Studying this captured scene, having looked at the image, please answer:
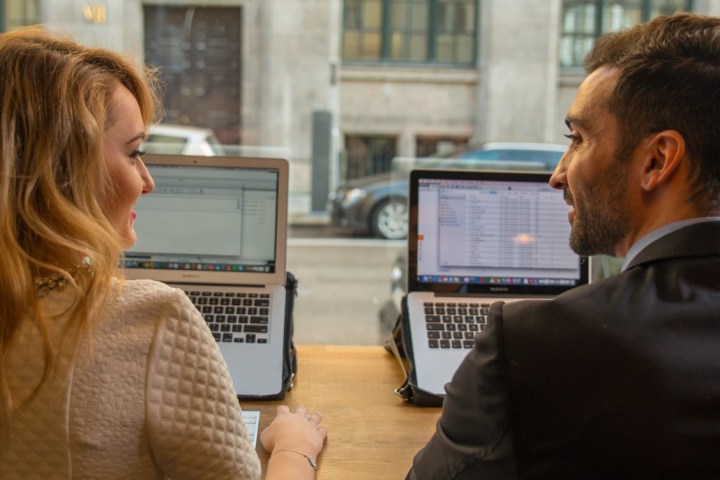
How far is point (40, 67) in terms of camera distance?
2.78 feet

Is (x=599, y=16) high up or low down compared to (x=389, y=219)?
up

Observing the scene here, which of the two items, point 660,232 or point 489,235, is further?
point 489,235

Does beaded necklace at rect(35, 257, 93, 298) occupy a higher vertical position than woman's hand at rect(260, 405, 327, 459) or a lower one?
higher

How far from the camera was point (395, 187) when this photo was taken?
462 cm

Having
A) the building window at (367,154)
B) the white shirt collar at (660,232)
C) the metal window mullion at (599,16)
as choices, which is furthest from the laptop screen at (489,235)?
the metal window mullion at (599,16)

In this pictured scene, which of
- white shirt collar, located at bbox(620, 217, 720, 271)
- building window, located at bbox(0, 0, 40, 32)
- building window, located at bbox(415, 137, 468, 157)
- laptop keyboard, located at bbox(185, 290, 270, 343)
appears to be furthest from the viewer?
building window, located at bbox(415, 137, 468, 157)

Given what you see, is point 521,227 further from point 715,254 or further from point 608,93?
point 715,254

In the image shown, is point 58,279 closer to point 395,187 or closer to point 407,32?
point 395,187

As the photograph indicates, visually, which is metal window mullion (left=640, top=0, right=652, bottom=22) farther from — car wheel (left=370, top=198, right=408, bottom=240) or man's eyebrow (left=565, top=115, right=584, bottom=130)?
man's eyebrow (left=565, top=115, right=584, bottom=130)

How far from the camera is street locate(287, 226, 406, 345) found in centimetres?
327

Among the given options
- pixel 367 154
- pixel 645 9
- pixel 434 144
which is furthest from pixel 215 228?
pixel 645 9

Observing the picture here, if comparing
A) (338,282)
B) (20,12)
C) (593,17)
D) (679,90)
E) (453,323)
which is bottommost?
(338,282)

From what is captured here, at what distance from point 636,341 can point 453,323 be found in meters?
0.78

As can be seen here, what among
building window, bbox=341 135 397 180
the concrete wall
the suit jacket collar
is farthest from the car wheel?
the suit jacket collar
